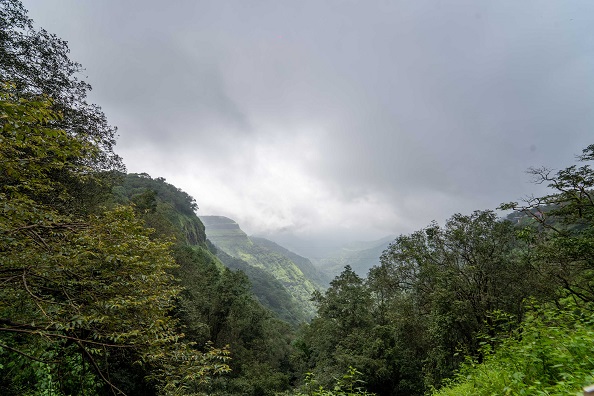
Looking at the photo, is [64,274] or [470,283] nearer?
[64,274]

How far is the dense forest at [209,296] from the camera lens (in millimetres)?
3730

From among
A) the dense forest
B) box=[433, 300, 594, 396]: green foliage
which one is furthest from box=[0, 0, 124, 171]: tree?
box=[433, 300, 594, 396]: green foliage

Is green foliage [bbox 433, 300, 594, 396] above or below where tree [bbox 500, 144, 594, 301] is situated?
below

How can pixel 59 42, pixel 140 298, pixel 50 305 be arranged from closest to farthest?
pixel 50 305
pixel 140 298
pixel 59 42

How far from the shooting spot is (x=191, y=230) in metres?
80.9

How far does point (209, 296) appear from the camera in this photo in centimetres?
2728

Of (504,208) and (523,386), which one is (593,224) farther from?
(523,386)

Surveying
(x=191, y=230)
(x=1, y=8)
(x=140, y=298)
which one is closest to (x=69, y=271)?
(x=140, y=298)

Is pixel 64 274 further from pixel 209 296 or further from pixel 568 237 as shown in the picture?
pixel 209 296

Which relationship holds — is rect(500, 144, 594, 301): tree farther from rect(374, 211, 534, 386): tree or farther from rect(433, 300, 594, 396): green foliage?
rect(433, 300, 594, 396): green foliage

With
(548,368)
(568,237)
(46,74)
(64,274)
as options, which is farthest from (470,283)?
(46,74)

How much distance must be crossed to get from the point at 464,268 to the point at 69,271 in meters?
16.2

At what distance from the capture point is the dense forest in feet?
12.2

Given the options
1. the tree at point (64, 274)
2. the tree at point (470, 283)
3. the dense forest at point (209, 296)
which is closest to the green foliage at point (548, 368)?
the dense forest at point (209, 296)
